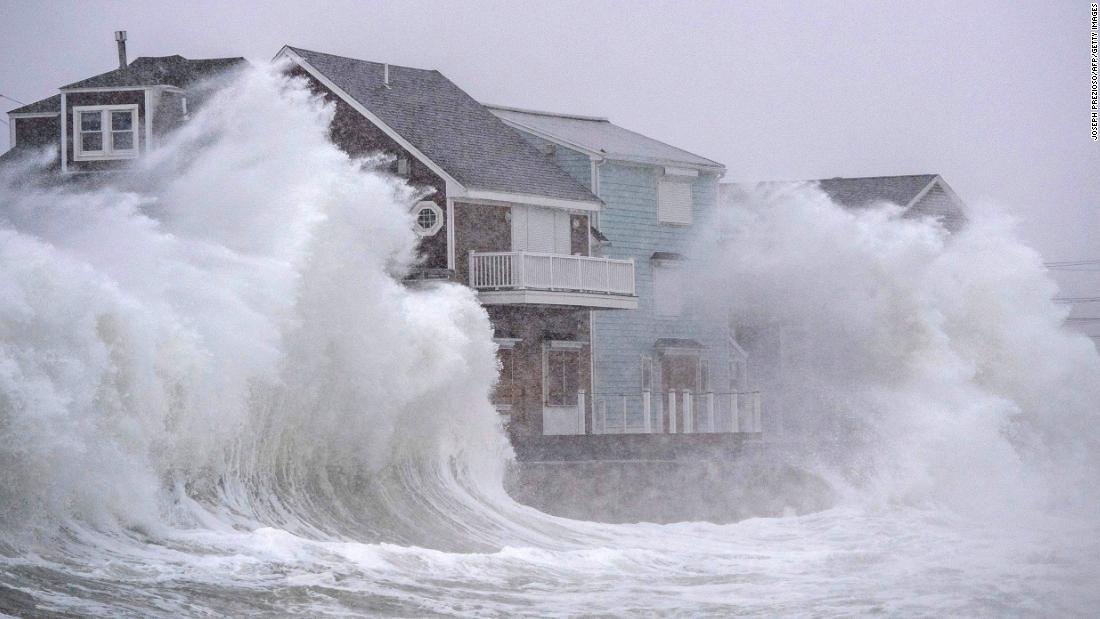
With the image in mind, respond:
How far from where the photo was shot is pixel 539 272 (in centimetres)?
3167

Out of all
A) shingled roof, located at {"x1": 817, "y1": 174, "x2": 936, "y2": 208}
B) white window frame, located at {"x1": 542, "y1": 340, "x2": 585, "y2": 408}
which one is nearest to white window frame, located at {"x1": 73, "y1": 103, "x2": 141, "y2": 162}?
white window frame, located at {"x1": 542, "y1": 340, "x2": 585, "y2": 408}

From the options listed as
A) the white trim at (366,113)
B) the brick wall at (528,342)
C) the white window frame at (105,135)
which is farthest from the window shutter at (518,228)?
the white window frame at (105,135)

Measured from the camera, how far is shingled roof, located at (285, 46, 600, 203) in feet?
107

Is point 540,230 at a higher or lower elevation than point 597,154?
lower

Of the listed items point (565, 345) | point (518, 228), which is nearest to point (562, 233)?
point (518, 228)

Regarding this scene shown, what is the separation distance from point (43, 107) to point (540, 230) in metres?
11.6

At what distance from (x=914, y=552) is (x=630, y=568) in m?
4.79

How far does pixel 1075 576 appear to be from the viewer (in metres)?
17.0

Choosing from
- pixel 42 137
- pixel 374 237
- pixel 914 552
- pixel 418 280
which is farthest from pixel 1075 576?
pixel 42 137

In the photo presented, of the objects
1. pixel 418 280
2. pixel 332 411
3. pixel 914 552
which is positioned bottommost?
pixel 914 552

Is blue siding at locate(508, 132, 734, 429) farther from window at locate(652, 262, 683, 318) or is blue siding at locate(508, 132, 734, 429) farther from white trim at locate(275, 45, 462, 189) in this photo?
white trim at locate(275, 45, 462, 189)

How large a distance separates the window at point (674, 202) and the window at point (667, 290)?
112 cm

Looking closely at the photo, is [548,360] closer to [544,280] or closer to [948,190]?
[544,280]

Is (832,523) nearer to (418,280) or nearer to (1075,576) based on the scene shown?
(418,280)
